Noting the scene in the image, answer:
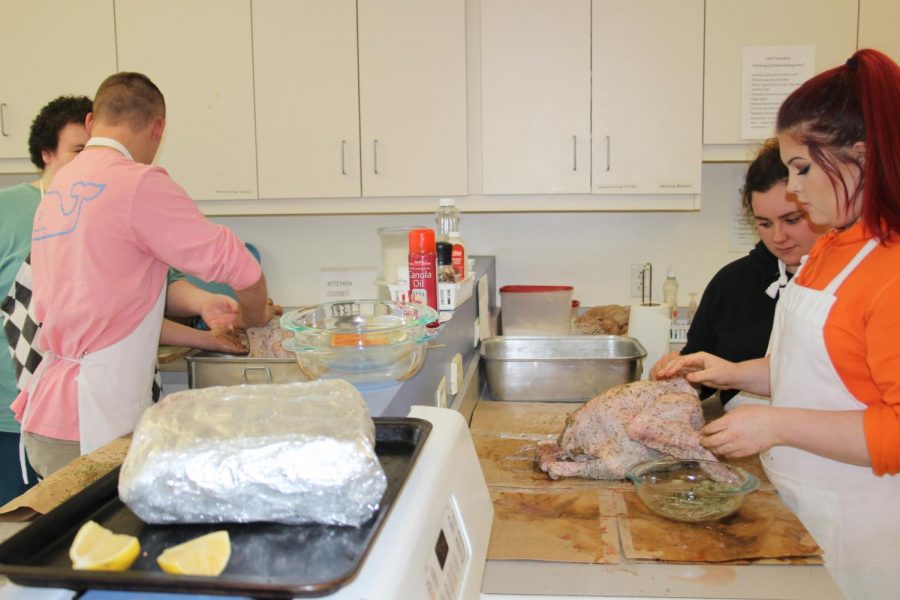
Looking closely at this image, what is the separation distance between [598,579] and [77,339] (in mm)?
1355

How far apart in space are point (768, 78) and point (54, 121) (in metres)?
2.39

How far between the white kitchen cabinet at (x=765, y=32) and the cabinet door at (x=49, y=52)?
228 centimetres

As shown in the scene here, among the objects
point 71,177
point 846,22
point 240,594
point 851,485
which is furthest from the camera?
point 846,22

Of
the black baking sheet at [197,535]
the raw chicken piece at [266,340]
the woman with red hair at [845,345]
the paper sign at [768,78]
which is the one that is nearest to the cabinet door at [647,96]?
the paper sign at [768,78]

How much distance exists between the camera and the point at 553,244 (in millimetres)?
3213

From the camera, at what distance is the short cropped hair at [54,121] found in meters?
2.14

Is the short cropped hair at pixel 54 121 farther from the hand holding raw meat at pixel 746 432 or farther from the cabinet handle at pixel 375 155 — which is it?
the hand holding raw meat at pixel 746 432

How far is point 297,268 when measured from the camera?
10.9 ft

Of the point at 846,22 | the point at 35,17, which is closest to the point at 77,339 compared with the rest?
the point at 35,17

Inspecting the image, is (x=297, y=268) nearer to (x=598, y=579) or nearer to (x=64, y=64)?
(x=64, y=64)

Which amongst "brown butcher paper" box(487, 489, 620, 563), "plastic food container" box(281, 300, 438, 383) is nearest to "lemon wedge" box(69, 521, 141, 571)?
"plastic food container" box(281, 300, 438, 383)

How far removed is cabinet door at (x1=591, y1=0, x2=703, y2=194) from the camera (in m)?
2.60

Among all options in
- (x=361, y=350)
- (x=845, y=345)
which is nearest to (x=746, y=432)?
(x=845, y=345)

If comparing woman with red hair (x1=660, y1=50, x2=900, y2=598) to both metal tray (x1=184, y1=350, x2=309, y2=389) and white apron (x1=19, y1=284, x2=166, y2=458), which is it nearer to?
metal tray (x1=184, y1=350, x2=309, y2=389)
